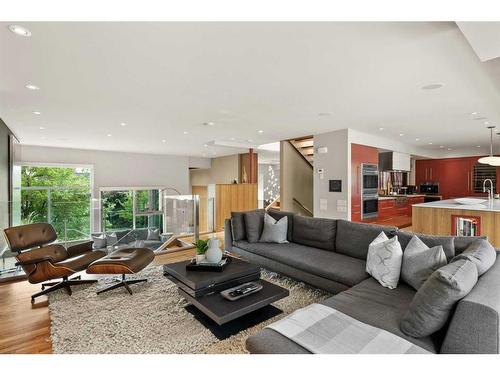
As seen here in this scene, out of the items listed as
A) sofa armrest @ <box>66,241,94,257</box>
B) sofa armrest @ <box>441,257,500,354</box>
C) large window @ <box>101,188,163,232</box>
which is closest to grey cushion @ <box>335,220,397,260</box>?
sofa armrest @ <box>441,257,500,354</box>

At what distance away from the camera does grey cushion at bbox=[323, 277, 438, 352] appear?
149cm

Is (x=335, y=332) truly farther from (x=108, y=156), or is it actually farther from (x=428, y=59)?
(x=108, y=156)

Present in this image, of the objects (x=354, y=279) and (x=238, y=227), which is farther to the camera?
(x=238, y=227)

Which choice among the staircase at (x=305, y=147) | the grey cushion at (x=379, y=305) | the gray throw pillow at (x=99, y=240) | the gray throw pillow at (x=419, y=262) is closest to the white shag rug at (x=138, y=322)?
the grey cushion at (x=379, y=305)

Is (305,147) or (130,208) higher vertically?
(305,147)

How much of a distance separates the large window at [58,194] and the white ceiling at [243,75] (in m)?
3.20

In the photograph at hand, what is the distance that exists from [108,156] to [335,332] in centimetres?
906

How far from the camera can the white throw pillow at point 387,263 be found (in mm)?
2129

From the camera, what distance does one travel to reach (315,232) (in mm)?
3455

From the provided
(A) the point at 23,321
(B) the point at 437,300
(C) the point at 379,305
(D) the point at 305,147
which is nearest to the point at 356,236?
(C) the point at 379,305

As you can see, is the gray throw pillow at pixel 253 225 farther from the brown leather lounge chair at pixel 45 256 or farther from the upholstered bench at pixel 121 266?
the brown leather lounge chair at pixel 45 256

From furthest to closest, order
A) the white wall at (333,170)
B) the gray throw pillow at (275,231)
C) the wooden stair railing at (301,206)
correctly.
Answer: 1. the wooden stair railing at (301,206)
2. the white wall at (333,170)
3. the gray throw pillow at (275,231)

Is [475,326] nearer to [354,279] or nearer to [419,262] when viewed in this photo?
[419,262]

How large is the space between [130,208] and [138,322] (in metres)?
7.40
